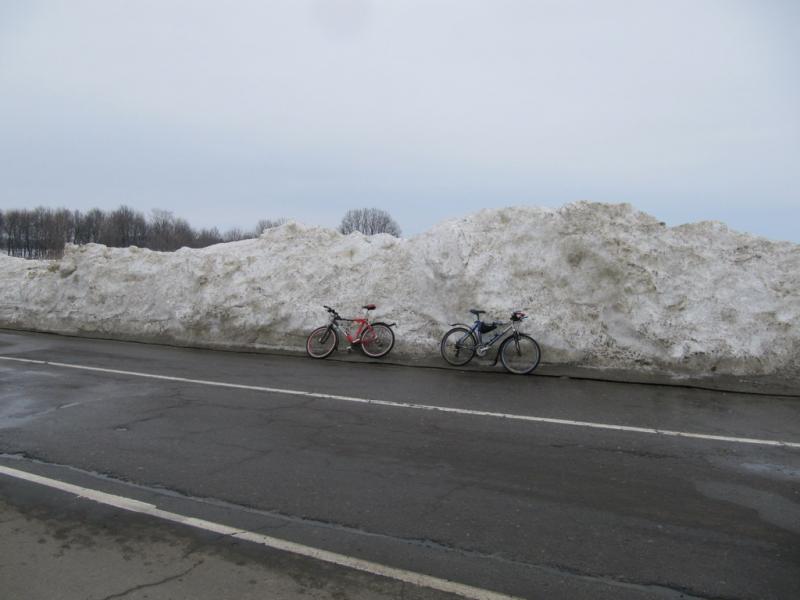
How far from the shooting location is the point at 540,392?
9.06 m

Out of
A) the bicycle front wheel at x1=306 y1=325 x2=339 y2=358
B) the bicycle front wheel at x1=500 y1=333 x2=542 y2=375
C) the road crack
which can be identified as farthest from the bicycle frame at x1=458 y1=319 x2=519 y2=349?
the road crack

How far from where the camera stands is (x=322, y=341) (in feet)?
41.0

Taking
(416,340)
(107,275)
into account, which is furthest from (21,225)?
(416,340)

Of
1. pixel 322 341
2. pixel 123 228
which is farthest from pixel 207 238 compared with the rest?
pixel 322 341

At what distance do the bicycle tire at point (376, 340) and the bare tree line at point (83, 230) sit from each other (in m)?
83.8

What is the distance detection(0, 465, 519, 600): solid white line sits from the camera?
11.5 ft

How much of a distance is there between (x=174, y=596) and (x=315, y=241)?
12.6 m

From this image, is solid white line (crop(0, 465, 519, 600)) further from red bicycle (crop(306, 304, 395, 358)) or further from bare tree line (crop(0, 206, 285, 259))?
bare tree line (crop(0, 206, 285, 259))

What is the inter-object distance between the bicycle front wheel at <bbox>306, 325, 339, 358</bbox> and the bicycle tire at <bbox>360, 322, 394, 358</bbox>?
70 centimetres

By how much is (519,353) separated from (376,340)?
309 centimetres

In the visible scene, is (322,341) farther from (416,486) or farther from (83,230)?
(83,230)

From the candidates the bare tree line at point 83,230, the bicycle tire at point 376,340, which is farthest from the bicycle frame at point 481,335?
the bare tree line at point 83,230

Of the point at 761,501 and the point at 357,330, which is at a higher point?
the point at 357,330

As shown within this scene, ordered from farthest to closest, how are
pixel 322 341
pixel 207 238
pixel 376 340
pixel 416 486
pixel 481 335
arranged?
pixel 207 238, pixel 322 341, pixel 376 340, pixel 481 335, pixel 416 486
